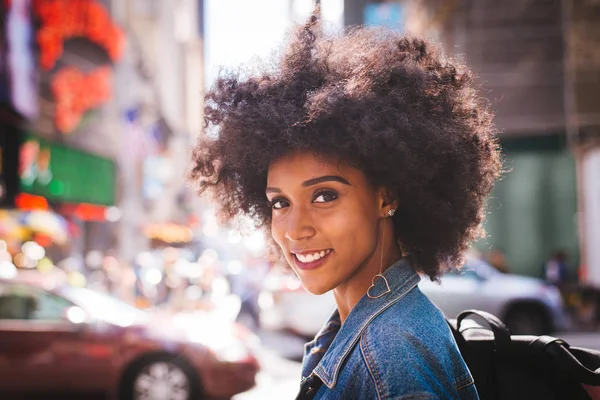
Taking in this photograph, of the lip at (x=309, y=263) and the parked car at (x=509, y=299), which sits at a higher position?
the parked car at (x=509, y=299)

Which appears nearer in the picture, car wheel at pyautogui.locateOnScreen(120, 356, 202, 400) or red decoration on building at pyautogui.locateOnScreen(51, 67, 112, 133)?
car wheel at pyautogui.locateOnScreen(120, 356, 202, 400)

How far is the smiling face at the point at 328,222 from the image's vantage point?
1945 mm

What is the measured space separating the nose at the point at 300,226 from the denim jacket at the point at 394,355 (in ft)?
0.82

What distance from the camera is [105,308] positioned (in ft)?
25.2

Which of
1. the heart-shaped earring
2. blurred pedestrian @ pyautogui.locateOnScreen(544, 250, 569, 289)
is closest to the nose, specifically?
the heart-shaped earring

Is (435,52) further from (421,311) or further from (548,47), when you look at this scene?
(548,47)

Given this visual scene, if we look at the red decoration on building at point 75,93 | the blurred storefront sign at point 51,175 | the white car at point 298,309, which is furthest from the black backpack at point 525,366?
the red decoration on building at point 75,93

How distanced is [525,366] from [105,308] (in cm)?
636

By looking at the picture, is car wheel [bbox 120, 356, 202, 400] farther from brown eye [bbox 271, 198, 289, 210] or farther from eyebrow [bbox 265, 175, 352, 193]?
eyebrow [bbox 265, 175, 352, 193]

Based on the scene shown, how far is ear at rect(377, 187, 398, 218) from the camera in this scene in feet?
6.75

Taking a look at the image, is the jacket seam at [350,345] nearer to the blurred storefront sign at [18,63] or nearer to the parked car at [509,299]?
the parked car at [509,299]

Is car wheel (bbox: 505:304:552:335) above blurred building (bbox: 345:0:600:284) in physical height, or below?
below

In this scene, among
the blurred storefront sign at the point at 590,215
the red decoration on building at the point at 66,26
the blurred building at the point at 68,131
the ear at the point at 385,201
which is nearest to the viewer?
the ear at the point at 385,201

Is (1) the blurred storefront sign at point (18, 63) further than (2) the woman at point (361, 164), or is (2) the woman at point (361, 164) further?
(1) the blurred storefront sign at point (18, 63)
